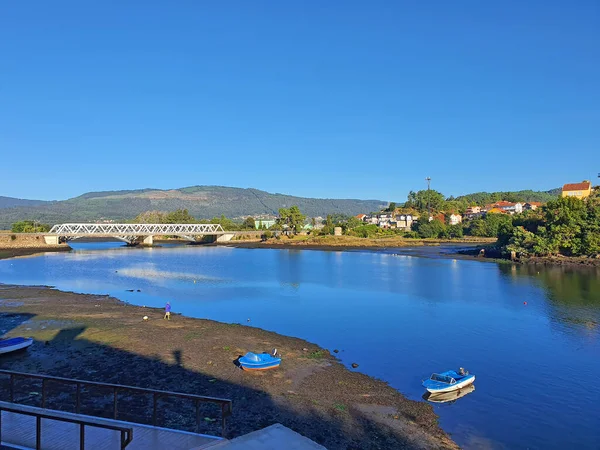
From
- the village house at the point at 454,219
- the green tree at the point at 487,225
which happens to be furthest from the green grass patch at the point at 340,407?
the village house at the point at 454,219

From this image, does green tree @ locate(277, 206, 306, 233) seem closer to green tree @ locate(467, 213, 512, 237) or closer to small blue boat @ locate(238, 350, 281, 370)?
green tree @ locate(467, 213, 512, 237)

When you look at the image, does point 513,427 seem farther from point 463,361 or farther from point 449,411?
point 463,361

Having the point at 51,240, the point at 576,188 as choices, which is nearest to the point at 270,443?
the point at 51,240

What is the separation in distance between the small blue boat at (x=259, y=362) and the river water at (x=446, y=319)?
4.78 meters

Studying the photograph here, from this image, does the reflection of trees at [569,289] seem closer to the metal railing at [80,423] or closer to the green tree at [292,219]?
the metal railing at [80,423]

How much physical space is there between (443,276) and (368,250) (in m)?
55.7

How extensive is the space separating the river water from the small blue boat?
4782 mm

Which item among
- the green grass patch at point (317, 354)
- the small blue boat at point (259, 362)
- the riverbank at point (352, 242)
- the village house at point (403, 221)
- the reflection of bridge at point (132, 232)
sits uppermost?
the village house at point (403, 221)

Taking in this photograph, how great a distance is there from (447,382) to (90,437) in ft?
49.7

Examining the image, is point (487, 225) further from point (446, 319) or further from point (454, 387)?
point (454, 387)

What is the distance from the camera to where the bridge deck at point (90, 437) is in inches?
353

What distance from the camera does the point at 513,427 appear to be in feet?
53.9

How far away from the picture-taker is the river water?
17844 millimetres

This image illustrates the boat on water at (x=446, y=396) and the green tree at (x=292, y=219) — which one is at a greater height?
the green tree at (x=292, y=219)
